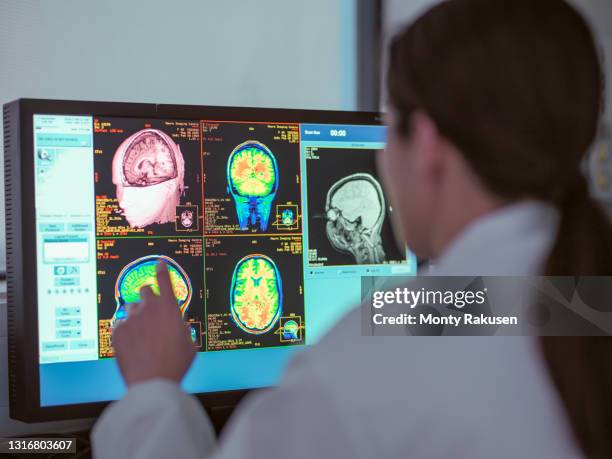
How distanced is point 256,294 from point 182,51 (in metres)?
0.83

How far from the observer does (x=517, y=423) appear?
0.47 m

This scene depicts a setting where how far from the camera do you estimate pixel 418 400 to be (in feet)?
1.50

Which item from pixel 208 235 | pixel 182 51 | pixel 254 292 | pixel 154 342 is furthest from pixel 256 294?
pixel 182 51

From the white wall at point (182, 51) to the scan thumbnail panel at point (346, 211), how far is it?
2.07 ft

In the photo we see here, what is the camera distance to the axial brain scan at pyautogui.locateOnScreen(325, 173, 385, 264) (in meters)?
1.15

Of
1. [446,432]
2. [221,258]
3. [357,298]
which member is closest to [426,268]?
[357,298]

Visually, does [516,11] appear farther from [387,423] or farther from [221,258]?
[221,258]

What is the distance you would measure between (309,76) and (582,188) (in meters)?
1.35

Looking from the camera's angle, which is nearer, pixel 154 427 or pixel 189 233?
pixel 154 427

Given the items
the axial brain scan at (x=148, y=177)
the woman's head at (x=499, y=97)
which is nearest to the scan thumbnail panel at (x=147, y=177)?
the axial brain scan at (x=148, y=177)

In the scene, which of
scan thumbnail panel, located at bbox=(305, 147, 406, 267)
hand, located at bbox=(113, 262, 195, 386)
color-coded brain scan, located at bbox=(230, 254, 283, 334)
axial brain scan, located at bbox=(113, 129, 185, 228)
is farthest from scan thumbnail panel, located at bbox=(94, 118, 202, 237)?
hand, located at bbox=(113, 262, 195, 386)

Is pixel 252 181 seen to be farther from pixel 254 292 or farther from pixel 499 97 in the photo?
pixel 499 97

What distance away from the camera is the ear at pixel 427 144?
22.0 inches

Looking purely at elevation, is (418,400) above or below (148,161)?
below
